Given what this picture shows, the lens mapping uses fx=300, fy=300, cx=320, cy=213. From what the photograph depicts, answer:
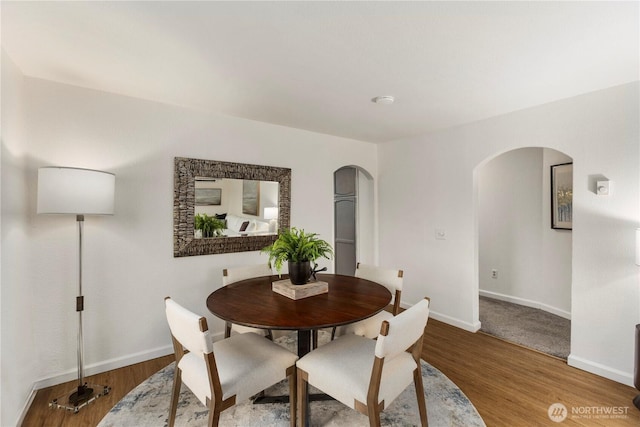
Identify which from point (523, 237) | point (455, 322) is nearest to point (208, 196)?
point (455, 322)

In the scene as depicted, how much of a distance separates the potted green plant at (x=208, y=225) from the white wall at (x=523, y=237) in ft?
12.2

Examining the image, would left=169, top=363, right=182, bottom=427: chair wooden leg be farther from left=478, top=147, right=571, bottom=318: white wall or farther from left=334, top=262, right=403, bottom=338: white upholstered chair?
left=478, top=147, right=571, bottom=318: white wall

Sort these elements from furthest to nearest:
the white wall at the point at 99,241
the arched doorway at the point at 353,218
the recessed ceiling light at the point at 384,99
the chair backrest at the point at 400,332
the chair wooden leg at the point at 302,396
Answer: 1. the arched doorway at the point at 353,218
2. the recessed ceiling light at the point at 384,99
3. the white wall at the point at 99,241
4. the chair wooden leg at the point at 302,396
5. the chair backrest at the point at 400,332

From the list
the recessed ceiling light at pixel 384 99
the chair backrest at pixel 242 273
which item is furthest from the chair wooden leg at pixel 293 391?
the recessed ceiling light at pixel 384 99

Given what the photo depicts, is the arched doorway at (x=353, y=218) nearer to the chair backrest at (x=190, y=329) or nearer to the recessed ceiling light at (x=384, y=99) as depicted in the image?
the recessed ceiling light at (x=384, y=99)

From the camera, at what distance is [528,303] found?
415 cm

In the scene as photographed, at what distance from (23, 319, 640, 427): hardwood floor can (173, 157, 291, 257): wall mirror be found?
1.14 m

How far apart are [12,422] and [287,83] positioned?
2.85m

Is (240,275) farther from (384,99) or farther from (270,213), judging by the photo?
(384,99)

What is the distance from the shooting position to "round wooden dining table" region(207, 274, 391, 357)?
1.62m

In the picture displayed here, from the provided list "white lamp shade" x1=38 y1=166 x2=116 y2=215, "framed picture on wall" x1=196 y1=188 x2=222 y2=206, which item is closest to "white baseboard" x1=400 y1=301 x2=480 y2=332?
"framed picture on wall" x1=196 y1=188 x2=222 y2=206

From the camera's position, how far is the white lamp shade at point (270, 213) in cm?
339

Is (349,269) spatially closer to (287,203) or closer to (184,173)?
(287,203)

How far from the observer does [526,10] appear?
1.48m
